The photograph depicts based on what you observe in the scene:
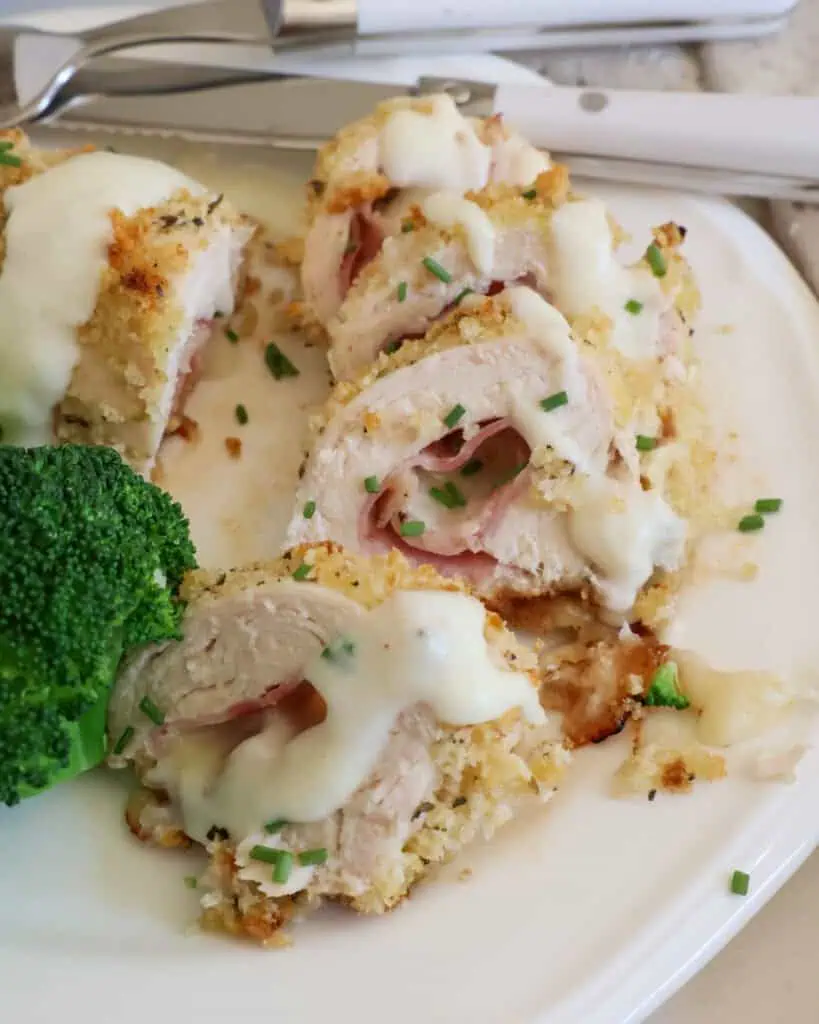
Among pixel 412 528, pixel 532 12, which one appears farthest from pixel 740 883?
pixel 532 12

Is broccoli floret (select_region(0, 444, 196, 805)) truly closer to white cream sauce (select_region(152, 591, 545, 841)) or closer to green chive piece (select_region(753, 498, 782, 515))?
white cream sauce (select_region(152, 591, 545, 841))

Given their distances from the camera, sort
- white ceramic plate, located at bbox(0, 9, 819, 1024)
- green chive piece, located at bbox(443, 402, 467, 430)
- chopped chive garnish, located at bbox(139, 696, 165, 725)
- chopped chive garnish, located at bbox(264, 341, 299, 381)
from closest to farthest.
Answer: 1. white ceramic plate, located at bbox(0, 9, 819, 1024)
2. chopped chive garnish, located at bbox(139, 696, 165, 725)
3. green chive piece, located at bbox(443, 402, 467, 430)
4. chopped chive garnish, located at bbox(264, 341, 299, 381)

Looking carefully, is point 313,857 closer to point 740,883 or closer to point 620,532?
point 740,883

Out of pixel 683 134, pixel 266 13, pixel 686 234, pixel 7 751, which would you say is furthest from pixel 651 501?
pixel 266 13

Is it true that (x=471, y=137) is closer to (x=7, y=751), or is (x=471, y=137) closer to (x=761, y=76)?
(x=761, y=76)

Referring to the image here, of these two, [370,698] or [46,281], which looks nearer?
[370,698]

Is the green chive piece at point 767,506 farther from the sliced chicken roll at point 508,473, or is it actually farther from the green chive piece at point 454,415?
the green chive piece at point 454,415

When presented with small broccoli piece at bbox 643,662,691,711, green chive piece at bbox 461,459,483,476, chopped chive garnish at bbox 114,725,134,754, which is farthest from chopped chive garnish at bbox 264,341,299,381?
small broccoli piece at bbox 643,662,691,711
